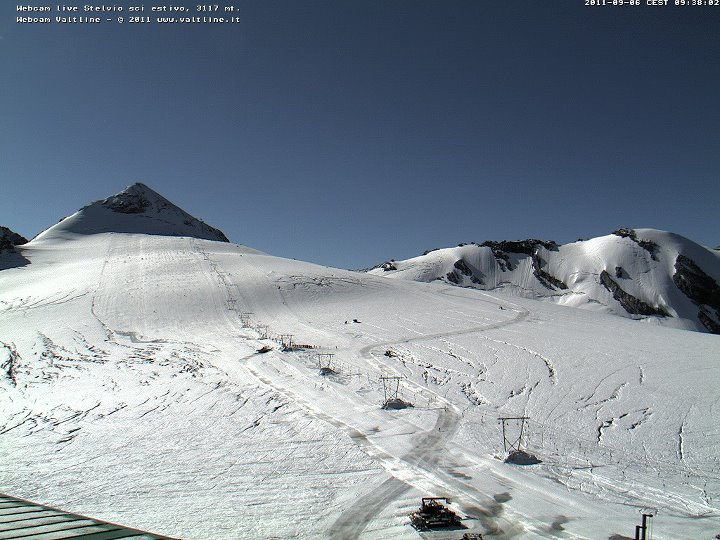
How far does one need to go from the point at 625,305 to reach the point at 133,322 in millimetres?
96790

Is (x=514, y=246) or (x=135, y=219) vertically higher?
(x=135, y=219)

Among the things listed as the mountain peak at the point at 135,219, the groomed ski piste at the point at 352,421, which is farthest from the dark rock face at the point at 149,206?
the groomed ski piste at the point at 352,421

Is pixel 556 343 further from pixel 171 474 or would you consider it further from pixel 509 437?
pixel 171 474

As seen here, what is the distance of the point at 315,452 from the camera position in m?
13.9

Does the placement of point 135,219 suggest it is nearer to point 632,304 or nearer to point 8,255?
point 8,255

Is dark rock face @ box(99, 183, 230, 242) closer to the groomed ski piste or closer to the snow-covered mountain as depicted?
the snow-covered mountain

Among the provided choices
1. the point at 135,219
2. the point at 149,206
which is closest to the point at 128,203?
the point at 149,206

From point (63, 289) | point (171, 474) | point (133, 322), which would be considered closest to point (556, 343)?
point (171, 474)

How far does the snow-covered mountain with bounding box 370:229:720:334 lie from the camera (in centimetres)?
9769

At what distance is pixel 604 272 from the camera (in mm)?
108438

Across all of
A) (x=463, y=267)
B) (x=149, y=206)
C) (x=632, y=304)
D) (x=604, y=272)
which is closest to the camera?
(x=632, y=304)

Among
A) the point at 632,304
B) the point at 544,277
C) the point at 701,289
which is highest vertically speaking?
the point at 544,277

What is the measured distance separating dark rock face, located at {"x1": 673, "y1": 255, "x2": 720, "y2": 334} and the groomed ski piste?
249 ft

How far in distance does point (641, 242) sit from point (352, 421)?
408ft
